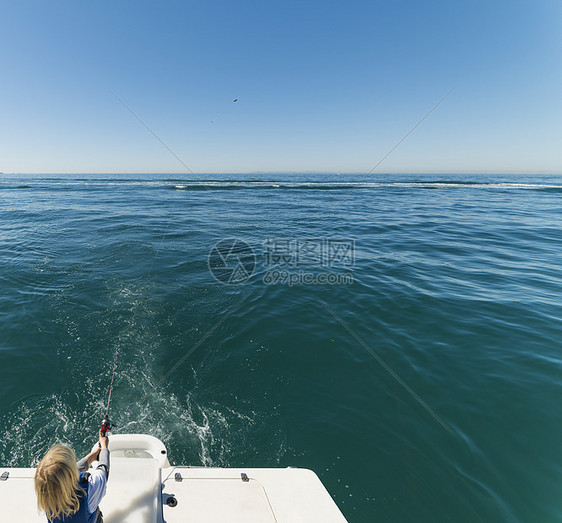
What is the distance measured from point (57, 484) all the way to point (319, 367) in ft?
18.1

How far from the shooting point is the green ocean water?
15.1 feet

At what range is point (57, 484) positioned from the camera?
2.29m

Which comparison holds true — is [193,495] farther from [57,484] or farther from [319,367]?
[319,367]

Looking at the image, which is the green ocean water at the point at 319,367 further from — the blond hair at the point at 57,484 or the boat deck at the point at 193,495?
the blond hair at the point at 57,484

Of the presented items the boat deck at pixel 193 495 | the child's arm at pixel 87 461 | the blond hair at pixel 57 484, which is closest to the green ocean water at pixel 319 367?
the boat deck at pixel 193 495

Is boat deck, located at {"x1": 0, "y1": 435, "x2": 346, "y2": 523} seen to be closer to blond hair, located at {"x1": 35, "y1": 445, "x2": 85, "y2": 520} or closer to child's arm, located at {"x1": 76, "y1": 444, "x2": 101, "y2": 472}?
child's arm, located at {"x1": 76, "y1": 444, "x2": 101, "y2": 472}

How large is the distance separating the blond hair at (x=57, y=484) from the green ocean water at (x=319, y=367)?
265 centimetres

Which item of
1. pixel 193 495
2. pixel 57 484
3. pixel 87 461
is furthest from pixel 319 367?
pixel 57 484

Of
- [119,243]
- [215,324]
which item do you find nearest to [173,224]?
[119,243]

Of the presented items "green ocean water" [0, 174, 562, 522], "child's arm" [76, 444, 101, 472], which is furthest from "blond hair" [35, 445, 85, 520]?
"green ocean water" [0, 174, 562, 522]

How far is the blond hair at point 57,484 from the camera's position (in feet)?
7.45

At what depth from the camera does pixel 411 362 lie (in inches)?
268

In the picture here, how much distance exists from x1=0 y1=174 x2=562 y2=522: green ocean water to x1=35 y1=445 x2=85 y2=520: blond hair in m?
2.65

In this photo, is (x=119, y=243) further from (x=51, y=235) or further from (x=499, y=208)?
(x=499, y=208)
